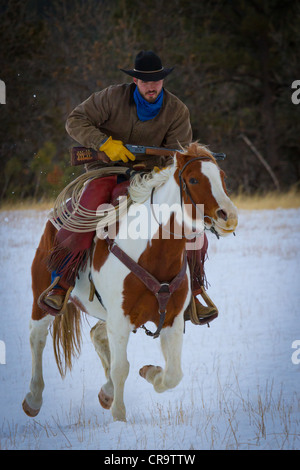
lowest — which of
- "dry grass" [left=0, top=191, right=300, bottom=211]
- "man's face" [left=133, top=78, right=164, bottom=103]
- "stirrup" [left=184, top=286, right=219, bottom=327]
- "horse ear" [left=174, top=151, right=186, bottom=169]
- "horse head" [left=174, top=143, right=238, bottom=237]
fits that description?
"stirrup" [left=184, top=286, right=219, bottom=327]

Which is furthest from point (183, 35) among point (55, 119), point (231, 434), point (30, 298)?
point (231, 434)

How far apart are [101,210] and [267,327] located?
13.8 feet

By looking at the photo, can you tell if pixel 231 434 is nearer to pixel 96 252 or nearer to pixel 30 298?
pixel 96 252

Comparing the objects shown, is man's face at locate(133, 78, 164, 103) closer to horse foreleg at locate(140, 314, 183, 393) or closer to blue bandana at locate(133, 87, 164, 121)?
blue bandana at locate(133, 87, 164, 121)

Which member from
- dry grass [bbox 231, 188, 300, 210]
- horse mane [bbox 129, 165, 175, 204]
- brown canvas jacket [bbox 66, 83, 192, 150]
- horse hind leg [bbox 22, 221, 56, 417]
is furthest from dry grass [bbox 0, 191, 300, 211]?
horse mane [bbox 129, 165, 175, 204]

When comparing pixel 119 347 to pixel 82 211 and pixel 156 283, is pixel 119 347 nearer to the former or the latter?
pixel 156 283

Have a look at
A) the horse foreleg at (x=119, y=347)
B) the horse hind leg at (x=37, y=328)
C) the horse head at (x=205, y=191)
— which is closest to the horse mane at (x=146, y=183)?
the horse head at (x=205, y=191)

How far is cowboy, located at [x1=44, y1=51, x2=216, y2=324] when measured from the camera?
4.20m

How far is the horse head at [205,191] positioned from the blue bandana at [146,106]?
796 mm

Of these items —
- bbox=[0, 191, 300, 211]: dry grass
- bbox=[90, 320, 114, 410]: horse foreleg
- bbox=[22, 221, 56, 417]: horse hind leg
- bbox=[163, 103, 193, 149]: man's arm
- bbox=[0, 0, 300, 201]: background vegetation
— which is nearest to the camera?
bbox=[163, 103, 193, 149]: man's arm

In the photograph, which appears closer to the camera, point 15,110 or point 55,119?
point 15,110

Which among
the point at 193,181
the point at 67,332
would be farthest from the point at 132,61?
the point at 193,181

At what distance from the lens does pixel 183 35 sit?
17.8 metres

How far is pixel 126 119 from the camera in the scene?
4.39 metres
